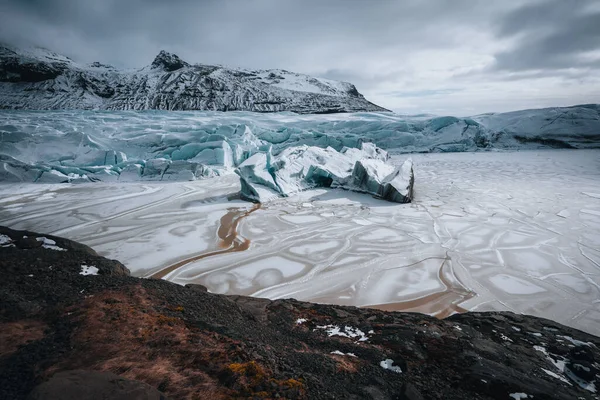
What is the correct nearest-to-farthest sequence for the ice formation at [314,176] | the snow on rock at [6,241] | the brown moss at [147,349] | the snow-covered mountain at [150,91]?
the brown moss at [147,349], the snow on rock at [6,241], the ice formation at [314,176], the snow-covered mountain at [150,91]

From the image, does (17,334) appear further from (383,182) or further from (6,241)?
(383,182)

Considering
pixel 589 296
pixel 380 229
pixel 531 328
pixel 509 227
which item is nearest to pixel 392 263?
pixel 380 229

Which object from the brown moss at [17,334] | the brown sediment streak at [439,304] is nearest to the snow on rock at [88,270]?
the brown moss at [17,334]

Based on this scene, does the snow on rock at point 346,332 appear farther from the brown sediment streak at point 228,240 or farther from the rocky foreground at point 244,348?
the brown sediment streak at point 228,240

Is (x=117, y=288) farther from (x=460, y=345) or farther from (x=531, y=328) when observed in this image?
(x=531, y=328)

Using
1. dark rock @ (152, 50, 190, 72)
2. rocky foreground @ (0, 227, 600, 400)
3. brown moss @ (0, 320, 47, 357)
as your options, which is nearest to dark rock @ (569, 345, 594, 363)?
rocky foreground @ (0, 227, 600, 400)

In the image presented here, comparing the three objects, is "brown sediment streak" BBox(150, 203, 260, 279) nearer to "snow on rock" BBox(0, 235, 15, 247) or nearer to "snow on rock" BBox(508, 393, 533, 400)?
"snow on rock" BBox(0, 235, 15, 247)
